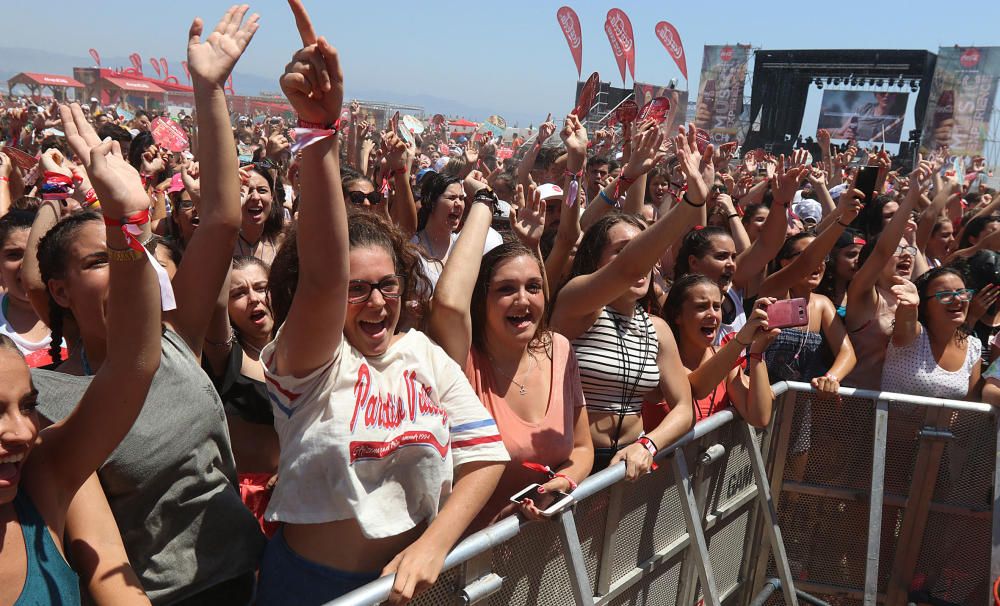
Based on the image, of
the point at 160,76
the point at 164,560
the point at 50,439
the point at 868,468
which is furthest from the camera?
the point at 160,76

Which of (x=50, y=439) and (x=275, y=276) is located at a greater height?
(x=275, y=276)

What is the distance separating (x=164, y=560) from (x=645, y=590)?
1877 millimetres

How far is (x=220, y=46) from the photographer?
1761mm

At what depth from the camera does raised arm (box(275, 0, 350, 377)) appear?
1.56 m

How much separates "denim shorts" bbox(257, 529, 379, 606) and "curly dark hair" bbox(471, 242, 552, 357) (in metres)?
0.88

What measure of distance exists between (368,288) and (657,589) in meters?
1.94

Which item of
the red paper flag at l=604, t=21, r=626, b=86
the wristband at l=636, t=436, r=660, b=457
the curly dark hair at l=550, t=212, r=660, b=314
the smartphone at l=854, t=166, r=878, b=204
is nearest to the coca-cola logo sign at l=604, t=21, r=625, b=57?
the red paper flag at l=604, t=21, r=626, b=86

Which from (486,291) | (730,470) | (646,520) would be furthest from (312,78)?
(730,470)

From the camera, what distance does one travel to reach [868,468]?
3.73 m

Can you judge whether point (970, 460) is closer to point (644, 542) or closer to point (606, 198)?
point (644, 542)

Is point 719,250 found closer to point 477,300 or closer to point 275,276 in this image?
point 477,300

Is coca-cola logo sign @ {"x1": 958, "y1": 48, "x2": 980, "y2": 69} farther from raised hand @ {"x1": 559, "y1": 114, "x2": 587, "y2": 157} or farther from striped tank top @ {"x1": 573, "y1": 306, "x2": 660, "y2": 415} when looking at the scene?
striped tank top @ {"x1": 573, "y1": 306, "x2": 660, "y2": 415}

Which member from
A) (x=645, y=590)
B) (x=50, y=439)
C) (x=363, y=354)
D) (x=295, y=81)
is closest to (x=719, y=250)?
(x=645, y=590)

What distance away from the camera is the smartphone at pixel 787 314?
2.89 metres
